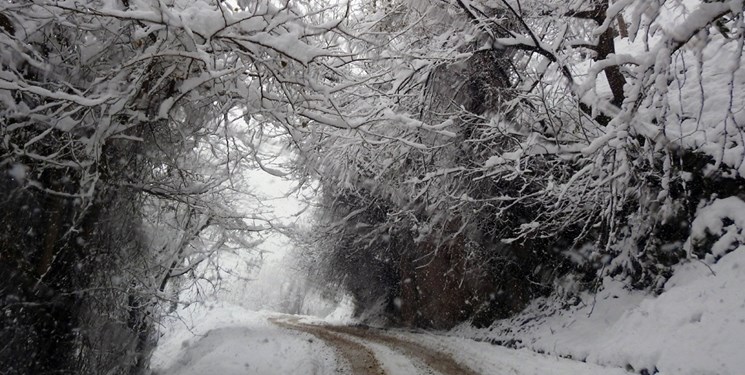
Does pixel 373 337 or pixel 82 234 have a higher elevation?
pixel 82 234

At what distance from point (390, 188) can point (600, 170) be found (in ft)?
20.6

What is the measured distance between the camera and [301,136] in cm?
420

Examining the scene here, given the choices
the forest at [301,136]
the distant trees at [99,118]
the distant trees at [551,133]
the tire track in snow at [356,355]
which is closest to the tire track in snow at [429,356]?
the tire track in snow at [356,355]

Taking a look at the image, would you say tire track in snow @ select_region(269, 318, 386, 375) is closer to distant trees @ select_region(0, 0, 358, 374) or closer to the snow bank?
the snow bank

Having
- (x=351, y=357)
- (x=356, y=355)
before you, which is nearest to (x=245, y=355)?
(x=351, y=357)

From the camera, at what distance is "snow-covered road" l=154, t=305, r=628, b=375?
849 centimetres

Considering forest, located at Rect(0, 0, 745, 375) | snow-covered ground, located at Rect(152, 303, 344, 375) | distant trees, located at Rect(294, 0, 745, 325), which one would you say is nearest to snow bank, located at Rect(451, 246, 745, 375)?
forest, located at Rect(0, 0, 745, 375)

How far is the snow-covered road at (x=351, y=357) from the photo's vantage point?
27.9ft

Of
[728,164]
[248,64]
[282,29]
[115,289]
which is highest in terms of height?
[728,164]

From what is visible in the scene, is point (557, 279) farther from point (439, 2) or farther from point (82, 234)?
point (82, 234)

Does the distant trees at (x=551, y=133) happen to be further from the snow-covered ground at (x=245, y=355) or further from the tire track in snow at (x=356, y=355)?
the snow-covered ground at (x=245, y=355)

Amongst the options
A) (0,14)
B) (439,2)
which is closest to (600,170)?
(439,2)

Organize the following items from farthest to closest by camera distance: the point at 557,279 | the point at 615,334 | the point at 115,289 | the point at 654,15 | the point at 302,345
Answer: the point at 302,345
the point at 557,279
the point at 615,334
the point at 115,289
the point at 654,15

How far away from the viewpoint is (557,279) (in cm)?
1148
